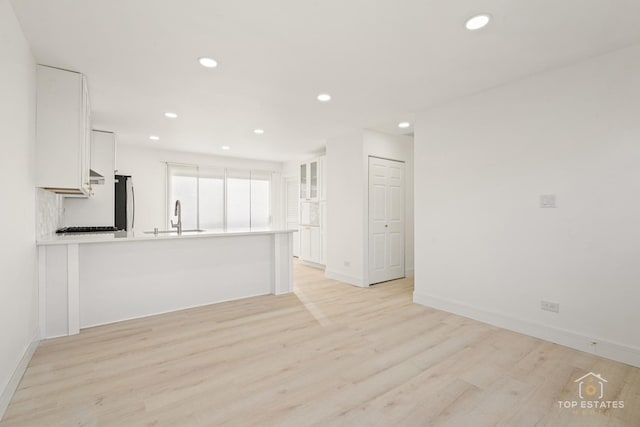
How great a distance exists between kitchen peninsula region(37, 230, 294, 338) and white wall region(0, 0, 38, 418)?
0.85 feet

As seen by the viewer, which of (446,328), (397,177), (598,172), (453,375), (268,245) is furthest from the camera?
(397,177)

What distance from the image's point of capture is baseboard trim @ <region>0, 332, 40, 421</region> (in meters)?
1.79

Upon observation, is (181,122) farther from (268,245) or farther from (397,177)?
(397,177)

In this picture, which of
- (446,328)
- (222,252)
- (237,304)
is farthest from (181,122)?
(446,328)

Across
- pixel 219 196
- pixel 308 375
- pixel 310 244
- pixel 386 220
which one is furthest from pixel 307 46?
pixel 219 196

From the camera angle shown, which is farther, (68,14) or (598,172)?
(598,172)

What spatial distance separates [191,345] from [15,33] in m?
2.69

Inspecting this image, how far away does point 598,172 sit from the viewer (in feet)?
8.34

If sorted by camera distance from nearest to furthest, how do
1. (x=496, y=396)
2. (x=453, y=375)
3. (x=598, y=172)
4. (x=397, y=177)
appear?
(x=496, y=396) < (x=453, y=375) < (x=598, y=172) < (x=397, y=177)

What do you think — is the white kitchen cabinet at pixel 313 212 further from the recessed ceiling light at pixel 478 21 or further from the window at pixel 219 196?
the recessed ceiling light at pixel 478 21

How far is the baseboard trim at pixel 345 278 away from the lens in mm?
4788

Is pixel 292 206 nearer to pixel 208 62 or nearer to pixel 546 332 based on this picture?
pixel 208 62

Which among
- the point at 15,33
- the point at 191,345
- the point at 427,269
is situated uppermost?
the point at 15,33

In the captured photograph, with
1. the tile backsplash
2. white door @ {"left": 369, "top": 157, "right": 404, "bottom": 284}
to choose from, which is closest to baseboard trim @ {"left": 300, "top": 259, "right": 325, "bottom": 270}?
white door @ {"left": 369, "top": 157, "right": 404, "bottom": 284}
